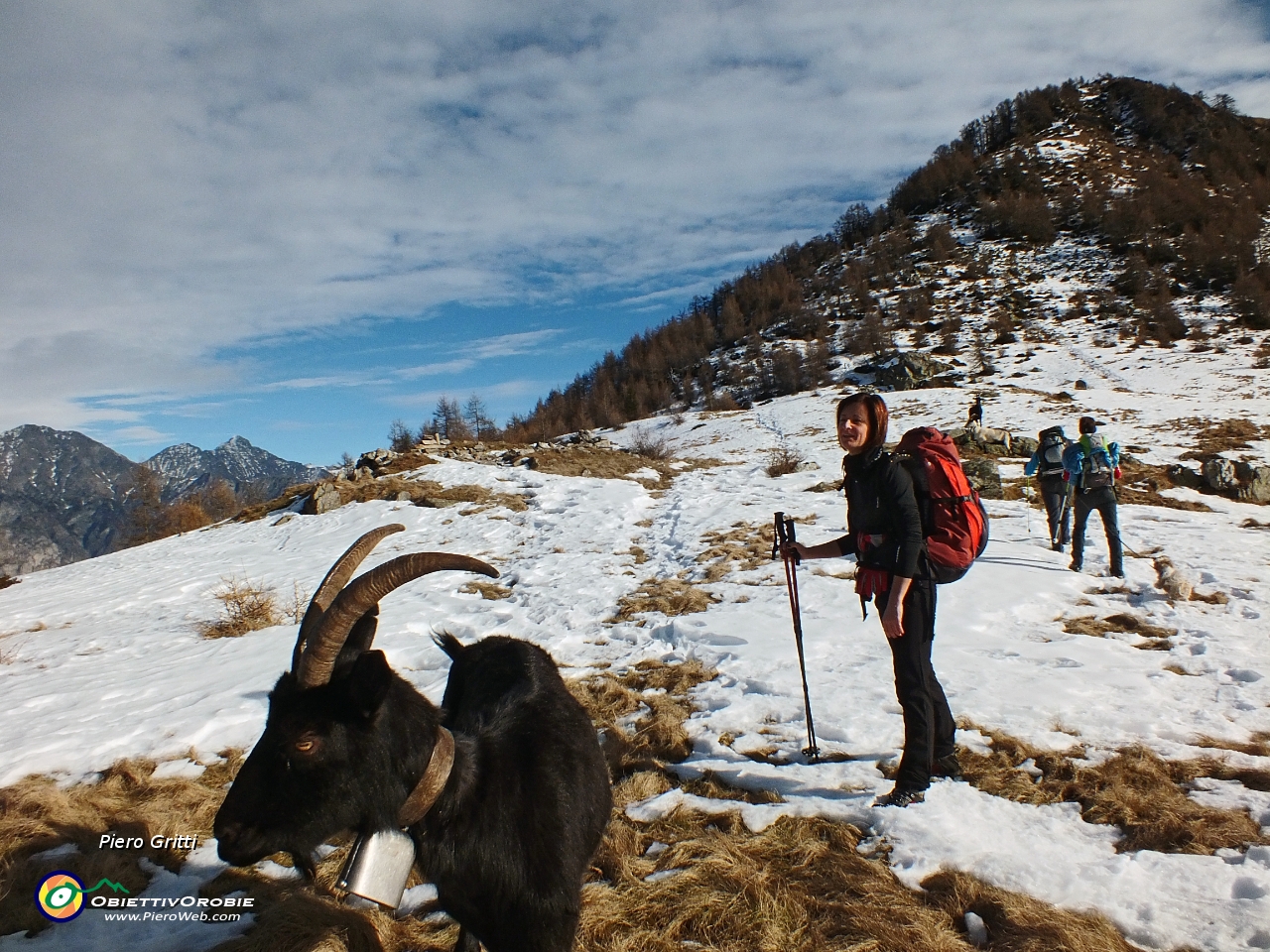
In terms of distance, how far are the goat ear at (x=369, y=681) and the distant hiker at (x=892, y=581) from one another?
8.01 ft

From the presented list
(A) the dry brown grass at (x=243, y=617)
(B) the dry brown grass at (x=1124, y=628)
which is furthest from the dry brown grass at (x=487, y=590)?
(B) the dry brown grass at (x=1124, y=628)

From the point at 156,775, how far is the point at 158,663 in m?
3.09

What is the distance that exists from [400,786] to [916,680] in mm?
2739

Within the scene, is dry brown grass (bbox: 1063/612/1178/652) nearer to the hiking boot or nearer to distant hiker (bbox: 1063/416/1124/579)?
distant hiker (bbox: 1063/416/1124/579)

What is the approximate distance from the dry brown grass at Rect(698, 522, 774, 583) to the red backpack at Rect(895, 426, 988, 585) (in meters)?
5.20

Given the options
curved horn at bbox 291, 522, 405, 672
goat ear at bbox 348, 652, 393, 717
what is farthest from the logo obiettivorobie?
goat ear at bbox 348, 652, 393, 717

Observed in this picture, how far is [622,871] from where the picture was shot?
9.77 feet

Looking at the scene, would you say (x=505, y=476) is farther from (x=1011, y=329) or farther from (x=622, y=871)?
(x=1011, y=329)

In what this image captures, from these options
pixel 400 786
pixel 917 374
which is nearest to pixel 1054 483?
pixel 400 786

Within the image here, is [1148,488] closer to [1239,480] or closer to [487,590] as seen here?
[1239,480]

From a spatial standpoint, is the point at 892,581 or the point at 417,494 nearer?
the point at 892,581

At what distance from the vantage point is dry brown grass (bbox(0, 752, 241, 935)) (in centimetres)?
290

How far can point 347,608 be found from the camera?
1816mm

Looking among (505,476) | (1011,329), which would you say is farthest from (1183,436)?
(1011,329)
